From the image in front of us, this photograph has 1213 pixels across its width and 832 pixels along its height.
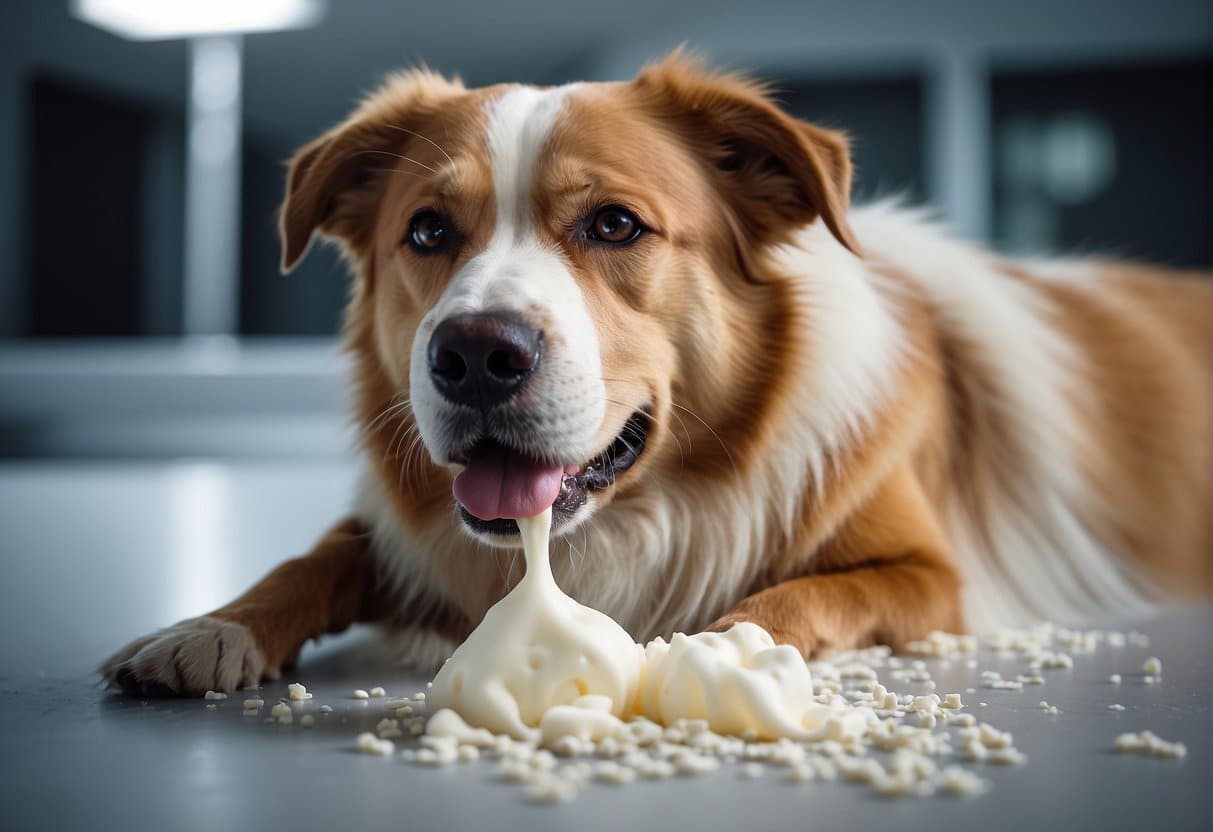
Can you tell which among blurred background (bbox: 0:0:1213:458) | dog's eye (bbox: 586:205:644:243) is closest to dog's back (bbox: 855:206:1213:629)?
dog's eye (bbox: 586:205:644:243)

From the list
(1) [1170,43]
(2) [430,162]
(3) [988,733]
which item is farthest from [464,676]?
(1) [1170,43]

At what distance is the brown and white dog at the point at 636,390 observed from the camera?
1.62 metres

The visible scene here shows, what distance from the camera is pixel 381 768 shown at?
126 centimetres

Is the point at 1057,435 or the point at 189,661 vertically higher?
the point at 1057,435

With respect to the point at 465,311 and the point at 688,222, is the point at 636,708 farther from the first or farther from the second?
the point at 688,222

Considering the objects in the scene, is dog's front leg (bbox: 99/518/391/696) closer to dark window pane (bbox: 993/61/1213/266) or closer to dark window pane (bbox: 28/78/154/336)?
dark window pane (bbox: 993/61/1213/266)

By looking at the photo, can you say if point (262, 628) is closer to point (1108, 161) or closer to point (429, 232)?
point (429, 232)

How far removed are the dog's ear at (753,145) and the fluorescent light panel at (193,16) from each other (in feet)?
23.7

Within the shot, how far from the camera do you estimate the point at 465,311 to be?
150 centimetres

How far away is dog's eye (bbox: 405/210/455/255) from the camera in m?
1.81

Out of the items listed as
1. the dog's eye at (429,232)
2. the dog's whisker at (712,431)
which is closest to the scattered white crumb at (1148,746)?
the dog's whisker at (712,431)

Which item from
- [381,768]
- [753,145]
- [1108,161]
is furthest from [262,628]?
[1108,161]

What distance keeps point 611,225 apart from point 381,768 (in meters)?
0.86

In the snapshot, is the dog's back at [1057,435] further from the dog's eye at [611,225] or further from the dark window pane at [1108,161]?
the dark window pane at [1108,161]
